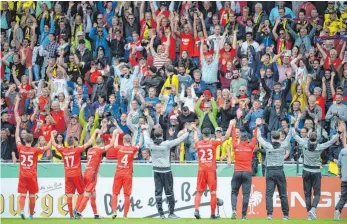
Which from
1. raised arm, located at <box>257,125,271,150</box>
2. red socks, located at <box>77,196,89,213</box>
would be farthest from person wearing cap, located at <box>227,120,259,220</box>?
red socks, located at <box>77,196,89,213</box>

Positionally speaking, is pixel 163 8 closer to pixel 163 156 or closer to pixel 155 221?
pixel 163 156

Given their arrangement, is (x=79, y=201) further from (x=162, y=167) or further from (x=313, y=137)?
(x=313, y=137)

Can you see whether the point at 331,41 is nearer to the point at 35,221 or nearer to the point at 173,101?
the point at 173,101

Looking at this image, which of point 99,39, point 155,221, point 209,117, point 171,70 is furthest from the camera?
point 99,39

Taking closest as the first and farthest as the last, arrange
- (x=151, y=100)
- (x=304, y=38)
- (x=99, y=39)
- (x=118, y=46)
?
(x=151, y=100), (x=304, y=38), (x=118, y=46), (x=99, y=39)

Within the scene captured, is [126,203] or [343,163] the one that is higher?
[343,163]

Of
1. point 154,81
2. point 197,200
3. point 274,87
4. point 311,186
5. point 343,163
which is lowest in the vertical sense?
point 197,200

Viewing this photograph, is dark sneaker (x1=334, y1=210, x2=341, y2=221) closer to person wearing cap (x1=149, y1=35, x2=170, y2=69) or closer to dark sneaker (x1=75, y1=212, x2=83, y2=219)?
dark sneaker (x1=75, y1=212, x2=83, y2=219)

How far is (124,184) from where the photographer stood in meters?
27.6

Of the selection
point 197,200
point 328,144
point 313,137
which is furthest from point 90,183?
point 328,144

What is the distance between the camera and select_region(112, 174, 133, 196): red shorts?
90.4 ft

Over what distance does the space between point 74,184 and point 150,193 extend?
280 cm

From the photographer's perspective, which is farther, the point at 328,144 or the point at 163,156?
the point at 328,144

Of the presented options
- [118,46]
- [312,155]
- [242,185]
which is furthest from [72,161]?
[118,46]
